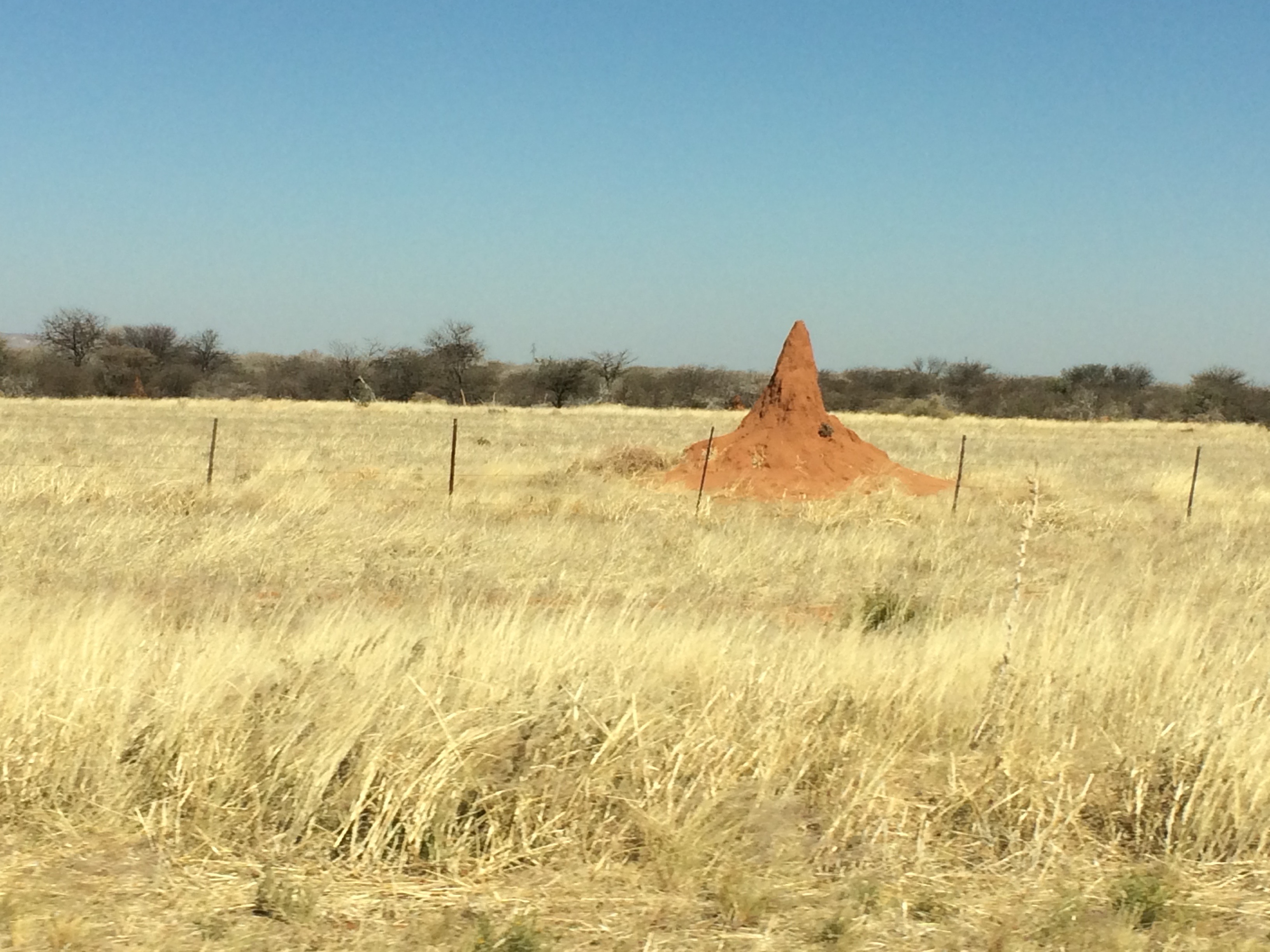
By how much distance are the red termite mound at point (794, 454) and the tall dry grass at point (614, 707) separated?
6.34 meters

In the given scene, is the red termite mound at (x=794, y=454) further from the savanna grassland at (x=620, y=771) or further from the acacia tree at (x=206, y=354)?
the acacia tree at (x=206, y=354)

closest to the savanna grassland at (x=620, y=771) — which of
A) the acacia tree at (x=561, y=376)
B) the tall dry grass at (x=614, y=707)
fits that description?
the tall dry grass at (x=614, y=707)

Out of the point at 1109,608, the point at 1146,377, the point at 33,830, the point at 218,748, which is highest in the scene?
the point at 1146,377

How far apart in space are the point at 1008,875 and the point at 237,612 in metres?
5.21

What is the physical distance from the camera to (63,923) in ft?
11.8

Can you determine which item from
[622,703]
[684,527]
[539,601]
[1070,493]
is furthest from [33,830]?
[1070,493]

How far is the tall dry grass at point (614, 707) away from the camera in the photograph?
446 centimetres

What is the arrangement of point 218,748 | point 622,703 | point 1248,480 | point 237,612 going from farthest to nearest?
point 1248,480 → point 237,612 → point 622,703 → point 218,748

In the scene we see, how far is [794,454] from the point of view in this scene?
18.4m

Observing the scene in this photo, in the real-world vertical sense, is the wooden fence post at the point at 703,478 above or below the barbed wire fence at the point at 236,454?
above

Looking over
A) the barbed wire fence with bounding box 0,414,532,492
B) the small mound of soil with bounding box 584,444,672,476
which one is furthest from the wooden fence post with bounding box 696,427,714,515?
the barbed wire fence with bounding box 0,414,532,492

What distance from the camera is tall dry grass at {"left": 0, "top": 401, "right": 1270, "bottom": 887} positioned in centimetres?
446

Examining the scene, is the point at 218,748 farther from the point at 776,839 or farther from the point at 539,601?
the point at 539,601

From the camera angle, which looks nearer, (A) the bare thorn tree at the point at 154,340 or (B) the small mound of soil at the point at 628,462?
(B) the small mound of soil at the point at 628,462
